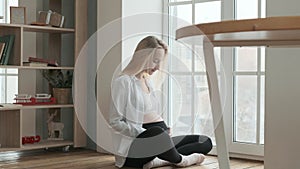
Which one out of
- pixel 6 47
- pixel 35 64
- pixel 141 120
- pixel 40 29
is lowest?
pixel 141 120

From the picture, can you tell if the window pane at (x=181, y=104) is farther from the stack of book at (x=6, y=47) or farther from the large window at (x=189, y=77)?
the stack of book at (x=6, y=47)

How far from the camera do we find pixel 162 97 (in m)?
3.66

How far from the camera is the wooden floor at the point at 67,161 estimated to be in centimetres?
295

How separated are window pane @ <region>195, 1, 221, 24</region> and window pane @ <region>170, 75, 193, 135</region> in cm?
45

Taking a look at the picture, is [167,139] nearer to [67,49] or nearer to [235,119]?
[235,119]

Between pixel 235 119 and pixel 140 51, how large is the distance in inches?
32.9

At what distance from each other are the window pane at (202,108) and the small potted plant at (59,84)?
965 mm

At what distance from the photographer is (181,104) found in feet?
11.9

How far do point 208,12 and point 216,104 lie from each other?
212 centimetres

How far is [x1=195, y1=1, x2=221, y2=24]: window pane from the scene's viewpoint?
3.42 m

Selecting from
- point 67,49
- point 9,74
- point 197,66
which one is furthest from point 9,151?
point 197,66

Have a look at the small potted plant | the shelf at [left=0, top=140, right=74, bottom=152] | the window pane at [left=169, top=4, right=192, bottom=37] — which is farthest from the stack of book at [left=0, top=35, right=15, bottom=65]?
the window pane at [left=169, top=4, right=192, bottom=37]

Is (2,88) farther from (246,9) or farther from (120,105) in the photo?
(246,9)

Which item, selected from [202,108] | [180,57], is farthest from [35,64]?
[202,108]
